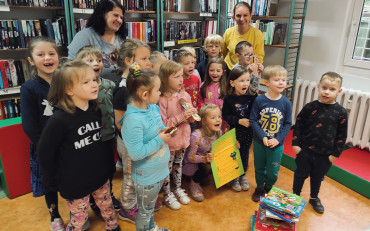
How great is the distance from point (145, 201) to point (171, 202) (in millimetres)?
592

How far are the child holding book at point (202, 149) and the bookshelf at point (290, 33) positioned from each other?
1843 mm

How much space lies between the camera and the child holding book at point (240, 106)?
7.14ft

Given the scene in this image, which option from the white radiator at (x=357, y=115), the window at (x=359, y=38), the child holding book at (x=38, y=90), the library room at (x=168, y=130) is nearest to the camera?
the library room at (x=168, y=130)

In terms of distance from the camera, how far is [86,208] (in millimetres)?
1662

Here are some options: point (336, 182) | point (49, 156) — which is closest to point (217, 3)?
point (336, 182)

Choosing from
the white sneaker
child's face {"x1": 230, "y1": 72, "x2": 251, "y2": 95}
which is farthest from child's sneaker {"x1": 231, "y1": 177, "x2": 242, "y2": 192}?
child's face {"x1": 230, "y1": 72, "x2": 251, "y2": 95}

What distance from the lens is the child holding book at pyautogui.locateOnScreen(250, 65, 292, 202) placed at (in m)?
2.02

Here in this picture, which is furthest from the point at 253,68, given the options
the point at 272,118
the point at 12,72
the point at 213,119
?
the point at 12,72

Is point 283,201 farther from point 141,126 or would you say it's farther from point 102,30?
point 102,30

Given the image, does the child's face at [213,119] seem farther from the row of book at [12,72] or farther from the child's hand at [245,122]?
the row of book at [12,72]

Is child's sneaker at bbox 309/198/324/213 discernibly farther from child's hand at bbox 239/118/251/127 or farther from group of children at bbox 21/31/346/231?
child's hand at bbox 239/118/251/127

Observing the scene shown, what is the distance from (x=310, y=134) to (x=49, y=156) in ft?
5.69

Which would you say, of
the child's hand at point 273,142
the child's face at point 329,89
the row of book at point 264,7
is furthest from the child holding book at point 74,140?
the row of book at point 264,7

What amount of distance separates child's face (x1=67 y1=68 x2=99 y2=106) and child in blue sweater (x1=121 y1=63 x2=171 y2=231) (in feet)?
0.64
